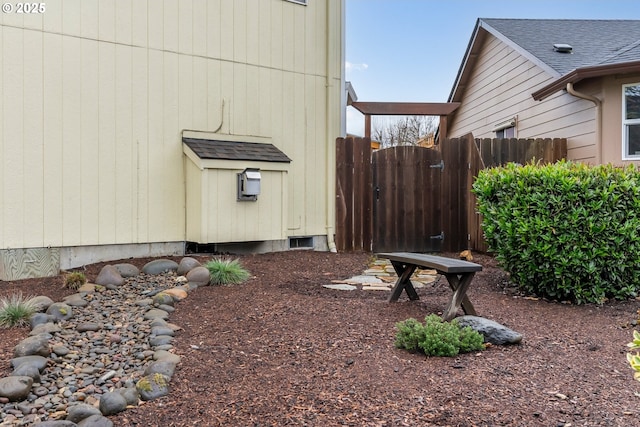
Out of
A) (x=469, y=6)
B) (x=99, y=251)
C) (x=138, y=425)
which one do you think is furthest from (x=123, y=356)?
(x=469, y=6)

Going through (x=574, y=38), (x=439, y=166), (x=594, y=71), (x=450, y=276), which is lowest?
(x=450, y=276)

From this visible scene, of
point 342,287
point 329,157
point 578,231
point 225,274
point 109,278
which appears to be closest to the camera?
point 578,231

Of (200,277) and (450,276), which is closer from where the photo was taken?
(450,276)

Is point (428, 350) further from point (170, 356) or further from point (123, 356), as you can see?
point (123, 356)

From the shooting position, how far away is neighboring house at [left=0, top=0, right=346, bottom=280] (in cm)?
543

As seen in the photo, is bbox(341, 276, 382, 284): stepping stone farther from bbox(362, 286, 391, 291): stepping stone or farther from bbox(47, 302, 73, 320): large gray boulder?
bbox(47, 302, 73, 320): large gray boulder

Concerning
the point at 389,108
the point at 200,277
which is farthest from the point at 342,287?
the point at 389,108

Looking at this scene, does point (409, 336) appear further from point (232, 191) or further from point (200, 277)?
point (232, 191)

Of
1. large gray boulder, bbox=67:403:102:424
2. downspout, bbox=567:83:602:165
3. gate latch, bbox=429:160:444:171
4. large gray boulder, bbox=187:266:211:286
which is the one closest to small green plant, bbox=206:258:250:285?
large gray boulder, bbox=187:266:211:286

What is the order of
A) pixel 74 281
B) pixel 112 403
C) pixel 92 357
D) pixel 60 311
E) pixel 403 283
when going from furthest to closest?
1. pixel 74 281
2. pixel 403 283
3. pixel 60 311
4. pixel 92 357
5. pixel 112 403

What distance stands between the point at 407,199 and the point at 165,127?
3810mm

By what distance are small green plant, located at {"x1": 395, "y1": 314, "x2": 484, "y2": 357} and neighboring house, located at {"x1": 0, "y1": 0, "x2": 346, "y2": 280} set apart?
3461mm

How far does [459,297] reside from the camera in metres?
3.87

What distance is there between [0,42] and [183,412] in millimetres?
4730
